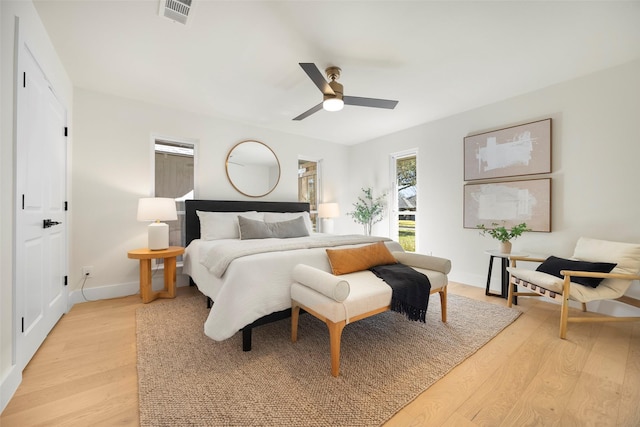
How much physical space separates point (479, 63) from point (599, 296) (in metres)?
2.40

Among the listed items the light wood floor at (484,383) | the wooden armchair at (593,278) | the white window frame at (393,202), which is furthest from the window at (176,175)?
the wooden armchair at (593,278)

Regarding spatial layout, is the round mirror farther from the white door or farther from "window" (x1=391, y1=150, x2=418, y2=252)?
"window" (x1=391, y1=150, x2=418, y2=252)

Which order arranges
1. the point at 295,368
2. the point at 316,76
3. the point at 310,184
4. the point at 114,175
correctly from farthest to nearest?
the point at 310,184, the point at 114,175, the point at 316,76, the point at 295,368

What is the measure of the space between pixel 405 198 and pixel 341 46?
313cm

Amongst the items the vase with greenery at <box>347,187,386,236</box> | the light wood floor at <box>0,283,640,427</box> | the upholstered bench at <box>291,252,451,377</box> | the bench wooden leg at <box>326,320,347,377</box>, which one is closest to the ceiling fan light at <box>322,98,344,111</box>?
the upholstered bench at <box>291,252,451,377</box>

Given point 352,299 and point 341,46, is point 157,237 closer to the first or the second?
point 352,299

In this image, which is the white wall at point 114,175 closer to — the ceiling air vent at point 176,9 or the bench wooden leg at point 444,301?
the ceiling air vent at point 176,9

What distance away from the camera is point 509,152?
3.38 m

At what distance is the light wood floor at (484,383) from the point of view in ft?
4.50

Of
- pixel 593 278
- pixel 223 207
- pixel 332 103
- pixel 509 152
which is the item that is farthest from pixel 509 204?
pixel 223 207

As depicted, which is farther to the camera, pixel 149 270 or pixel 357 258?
pixel 149 270

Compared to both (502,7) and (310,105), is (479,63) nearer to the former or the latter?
(502,7)

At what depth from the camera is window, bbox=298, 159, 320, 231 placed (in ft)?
17.0

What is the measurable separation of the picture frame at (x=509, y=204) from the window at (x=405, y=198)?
3.26 ft
